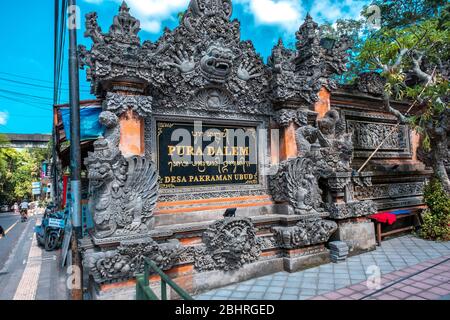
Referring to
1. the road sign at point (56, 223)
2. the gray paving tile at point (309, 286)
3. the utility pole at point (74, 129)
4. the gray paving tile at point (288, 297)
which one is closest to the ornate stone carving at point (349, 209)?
the gray paving tile at point (309, 286)

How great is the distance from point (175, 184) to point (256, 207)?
73.0 inches

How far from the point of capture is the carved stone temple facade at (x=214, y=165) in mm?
4637

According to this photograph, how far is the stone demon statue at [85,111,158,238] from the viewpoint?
446 cm

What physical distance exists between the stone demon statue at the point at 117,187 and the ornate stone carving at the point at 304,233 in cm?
267

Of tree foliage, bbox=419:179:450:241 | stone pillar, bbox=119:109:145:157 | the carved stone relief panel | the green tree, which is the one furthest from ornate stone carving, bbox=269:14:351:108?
tree foliage, bbox=419:179:450:241

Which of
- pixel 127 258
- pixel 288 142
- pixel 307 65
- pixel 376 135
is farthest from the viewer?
pixel 376 135

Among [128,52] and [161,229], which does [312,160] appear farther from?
[128,52]

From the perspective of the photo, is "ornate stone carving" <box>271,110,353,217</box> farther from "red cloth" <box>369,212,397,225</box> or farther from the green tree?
the green tree

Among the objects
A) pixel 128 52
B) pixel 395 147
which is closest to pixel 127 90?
pixel 128 52

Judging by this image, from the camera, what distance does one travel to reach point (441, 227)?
7949 millimetres

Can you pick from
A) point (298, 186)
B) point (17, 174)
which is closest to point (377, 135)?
point (298, 186)

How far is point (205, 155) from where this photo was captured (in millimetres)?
6000

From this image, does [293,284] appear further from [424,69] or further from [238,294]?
[424,69]

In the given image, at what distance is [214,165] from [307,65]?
3.52m
